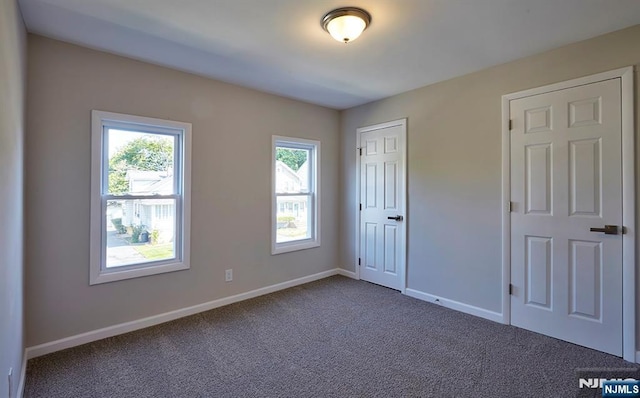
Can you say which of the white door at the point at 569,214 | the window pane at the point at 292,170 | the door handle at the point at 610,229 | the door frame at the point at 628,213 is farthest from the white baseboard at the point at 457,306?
the window pane at the point at 292,170

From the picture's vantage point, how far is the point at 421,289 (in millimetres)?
3719

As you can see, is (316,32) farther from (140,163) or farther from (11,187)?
(11,187)

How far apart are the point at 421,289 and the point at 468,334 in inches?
36.6

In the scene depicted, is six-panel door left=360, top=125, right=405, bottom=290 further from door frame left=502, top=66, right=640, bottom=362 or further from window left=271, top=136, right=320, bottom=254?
door frame left=502, top=66, right=640, bottom=362

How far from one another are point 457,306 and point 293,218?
2.31 metres

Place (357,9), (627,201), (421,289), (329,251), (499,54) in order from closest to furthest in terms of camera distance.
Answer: (357,9), (627,201), (499,54), (421,289), (329,251)

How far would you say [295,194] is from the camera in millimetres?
4312

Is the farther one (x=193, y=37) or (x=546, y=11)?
(x=193, y=37)

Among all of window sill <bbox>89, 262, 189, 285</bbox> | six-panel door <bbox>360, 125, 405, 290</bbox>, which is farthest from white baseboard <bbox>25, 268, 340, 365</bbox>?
six-panel door <bbox>360, 125, 405, 290</bbox>

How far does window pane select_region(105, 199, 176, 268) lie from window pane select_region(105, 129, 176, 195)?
0.13 m

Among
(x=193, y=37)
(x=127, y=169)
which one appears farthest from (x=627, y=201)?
(x=127, y=169)

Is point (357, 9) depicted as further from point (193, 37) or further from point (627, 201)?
point (627, 201)

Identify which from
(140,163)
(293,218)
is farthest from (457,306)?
(140,163)

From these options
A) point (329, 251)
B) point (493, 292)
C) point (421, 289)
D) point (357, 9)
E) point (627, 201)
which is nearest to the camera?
point (357, 9)
